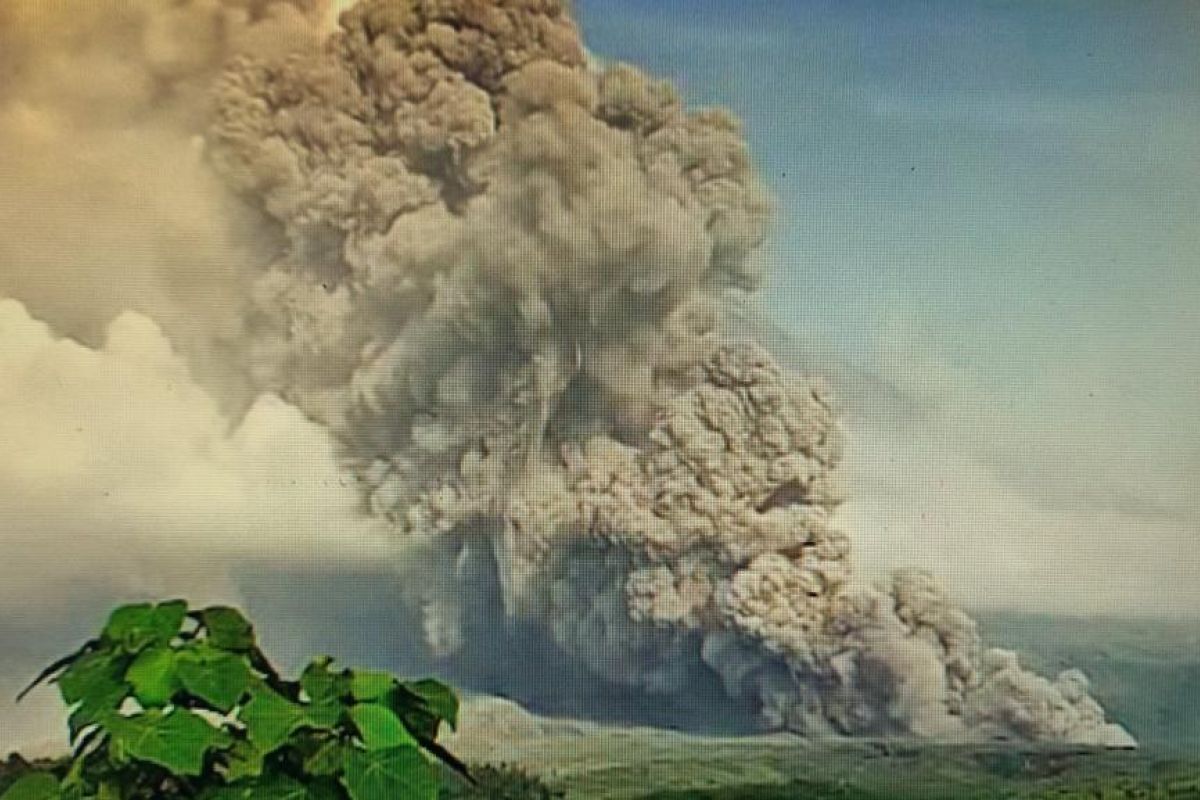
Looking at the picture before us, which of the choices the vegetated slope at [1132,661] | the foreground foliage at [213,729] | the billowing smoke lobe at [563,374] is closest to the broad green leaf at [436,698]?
the foreground foliage at [213,729]

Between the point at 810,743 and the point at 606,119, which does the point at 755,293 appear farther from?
the point at 810,743

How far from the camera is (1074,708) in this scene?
5.11 ft

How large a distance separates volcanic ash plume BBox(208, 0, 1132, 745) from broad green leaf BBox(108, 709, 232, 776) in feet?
1.49

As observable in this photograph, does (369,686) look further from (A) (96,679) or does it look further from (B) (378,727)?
(A) (96,679)

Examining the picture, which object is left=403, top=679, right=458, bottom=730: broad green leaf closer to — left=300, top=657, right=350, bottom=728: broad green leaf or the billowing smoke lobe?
left=300, top=657, right=350, bottom=728: broad green leaf

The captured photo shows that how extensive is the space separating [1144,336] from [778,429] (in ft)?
1.15

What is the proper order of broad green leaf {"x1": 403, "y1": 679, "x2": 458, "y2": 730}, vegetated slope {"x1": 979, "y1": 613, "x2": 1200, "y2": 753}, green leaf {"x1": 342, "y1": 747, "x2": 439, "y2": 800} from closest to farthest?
1. green leaf {"x1": 342, "y1": 747, "x2": 439, "y2": 800}
2. broad green leaf {"x1": 403, "y1": 679, "x2": 458, "y2": 730}
3. vegetated slope {"x1": 979, "y1": 613, "x2": 1200, "y2": 753}

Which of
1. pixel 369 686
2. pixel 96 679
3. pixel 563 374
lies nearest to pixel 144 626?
pixel 96 679

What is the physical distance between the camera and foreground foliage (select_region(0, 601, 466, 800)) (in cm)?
110

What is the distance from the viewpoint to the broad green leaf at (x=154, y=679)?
1.12 meters

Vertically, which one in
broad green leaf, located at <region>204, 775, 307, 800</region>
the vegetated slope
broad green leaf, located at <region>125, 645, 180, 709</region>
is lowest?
broad green leaf, located at <region>204, 775, 307, 800</region>

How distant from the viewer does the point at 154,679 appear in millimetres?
1123

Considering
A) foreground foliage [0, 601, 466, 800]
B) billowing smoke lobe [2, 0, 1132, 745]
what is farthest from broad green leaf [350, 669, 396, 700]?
billowing smoke lobe [2, 0, 1132, 745]

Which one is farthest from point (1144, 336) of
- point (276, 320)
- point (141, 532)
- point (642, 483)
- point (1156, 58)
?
point (141, 532)
